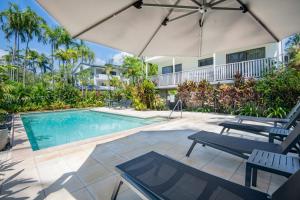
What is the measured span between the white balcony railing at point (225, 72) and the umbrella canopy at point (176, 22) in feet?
26.9

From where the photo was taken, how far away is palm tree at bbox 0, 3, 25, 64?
22.8 m

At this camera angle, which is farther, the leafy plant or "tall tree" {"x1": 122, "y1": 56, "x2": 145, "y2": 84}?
"tall tree" {"x1": 122, "y1": 56, "x2": 145, "y2": 84}

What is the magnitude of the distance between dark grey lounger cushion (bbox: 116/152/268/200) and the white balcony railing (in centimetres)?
1062

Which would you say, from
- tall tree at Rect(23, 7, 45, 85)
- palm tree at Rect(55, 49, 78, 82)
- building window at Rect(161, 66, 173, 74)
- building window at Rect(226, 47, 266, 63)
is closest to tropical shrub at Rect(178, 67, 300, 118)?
building window at Rect(226, 47, 266, 63)

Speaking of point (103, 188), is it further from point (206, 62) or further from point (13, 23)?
point (13, 23)

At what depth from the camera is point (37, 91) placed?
1667cm

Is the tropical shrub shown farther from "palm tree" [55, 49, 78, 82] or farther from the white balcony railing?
"palm tree" [55, 49, 78, 82]

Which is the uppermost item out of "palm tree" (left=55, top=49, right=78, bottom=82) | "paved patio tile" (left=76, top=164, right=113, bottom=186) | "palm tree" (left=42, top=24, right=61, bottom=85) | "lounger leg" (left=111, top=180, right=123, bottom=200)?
"palm tree" (left=42, top=24, right=61, bottom=85)

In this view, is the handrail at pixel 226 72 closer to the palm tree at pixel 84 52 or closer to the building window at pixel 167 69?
the building window at pixel 167 69

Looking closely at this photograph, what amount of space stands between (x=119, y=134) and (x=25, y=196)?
3.33 metres

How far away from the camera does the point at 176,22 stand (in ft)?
11.2

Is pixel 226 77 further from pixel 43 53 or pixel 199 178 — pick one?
pixel 43 53

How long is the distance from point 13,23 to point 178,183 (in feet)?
104

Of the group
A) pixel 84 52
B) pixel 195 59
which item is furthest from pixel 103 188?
pixel 84 52
